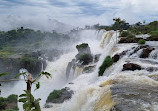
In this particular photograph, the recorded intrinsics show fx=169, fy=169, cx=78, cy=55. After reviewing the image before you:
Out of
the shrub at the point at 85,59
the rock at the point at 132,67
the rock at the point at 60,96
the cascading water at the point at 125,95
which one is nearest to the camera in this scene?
the cascading water at the point at 125,95

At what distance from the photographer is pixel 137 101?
549 cm

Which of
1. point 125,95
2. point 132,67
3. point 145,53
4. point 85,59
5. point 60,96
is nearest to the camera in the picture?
point 125,95

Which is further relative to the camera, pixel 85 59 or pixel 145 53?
pixel 85 59

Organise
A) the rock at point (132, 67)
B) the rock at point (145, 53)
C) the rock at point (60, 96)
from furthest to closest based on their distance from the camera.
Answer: the rock at point (145, 53) → the rock at point (60, 96) → the rock at point (132, 67)

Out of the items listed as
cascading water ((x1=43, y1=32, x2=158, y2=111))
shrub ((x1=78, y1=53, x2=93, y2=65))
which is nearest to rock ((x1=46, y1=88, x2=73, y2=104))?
cascading water ((x1=43, y1=32, x2=158, y2=111))

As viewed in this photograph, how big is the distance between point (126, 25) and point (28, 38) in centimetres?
3891

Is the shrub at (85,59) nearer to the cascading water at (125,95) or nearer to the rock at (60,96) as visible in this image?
the rock at (60,96)

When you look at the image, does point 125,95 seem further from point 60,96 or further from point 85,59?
point 85,59

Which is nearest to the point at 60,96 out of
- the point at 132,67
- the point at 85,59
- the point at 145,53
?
the point at 132,67

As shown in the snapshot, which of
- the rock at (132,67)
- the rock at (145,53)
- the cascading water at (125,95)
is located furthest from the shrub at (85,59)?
the rock at (132,67)

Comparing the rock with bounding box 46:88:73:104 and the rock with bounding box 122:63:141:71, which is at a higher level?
the rock with bounding box 122:63:141:71

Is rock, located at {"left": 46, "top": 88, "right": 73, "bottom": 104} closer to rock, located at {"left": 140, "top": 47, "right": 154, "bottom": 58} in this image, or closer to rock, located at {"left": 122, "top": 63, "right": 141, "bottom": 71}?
rock, located at {"left": 122, "top": 63, "right": 141, "bottom": 71}

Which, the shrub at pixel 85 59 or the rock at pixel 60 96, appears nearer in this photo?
the rock at pixel 60 96

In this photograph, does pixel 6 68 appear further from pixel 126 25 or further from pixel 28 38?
pixel 126 25
